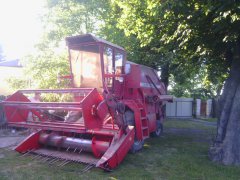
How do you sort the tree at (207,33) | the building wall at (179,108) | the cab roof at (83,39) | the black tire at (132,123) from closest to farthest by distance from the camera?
the tree at (207,33) < the cab roof at (83,39) < the black tire at (132,123) < the building wall at (179,108)

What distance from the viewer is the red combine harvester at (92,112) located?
6117 millimetres

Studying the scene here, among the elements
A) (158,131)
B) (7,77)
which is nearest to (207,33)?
(158,131)

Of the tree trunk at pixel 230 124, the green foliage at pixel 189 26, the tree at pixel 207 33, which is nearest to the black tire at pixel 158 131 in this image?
the green foliage at pixel 189 26

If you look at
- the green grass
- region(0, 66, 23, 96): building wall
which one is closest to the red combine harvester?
the green grass

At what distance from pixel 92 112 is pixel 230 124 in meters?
3.53

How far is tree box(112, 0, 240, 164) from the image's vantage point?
632 centimetres

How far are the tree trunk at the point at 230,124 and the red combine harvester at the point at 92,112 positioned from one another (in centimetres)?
207

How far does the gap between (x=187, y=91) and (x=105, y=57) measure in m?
20.4

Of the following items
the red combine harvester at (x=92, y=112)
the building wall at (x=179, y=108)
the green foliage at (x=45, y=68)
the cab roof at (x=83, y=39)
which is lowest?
the building wall at (x=179, y=108)

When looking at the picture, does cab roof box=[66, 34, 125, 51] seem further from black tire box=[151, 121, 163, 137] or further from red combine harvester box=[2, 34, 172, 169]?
black tire box=[151, 121, 163, 137]

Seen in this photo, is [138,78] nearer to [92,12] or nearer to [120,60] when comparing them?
[120,60]

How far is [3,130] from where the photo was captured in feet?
36.3

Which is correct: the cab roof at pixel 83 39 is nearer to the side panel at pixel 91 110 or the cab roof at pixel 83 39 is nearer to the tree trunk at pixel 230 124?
the side panel at pixel 91 110

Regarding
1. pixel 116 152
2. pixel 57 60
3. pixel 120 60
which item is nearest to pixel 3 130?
pixel 57 60
